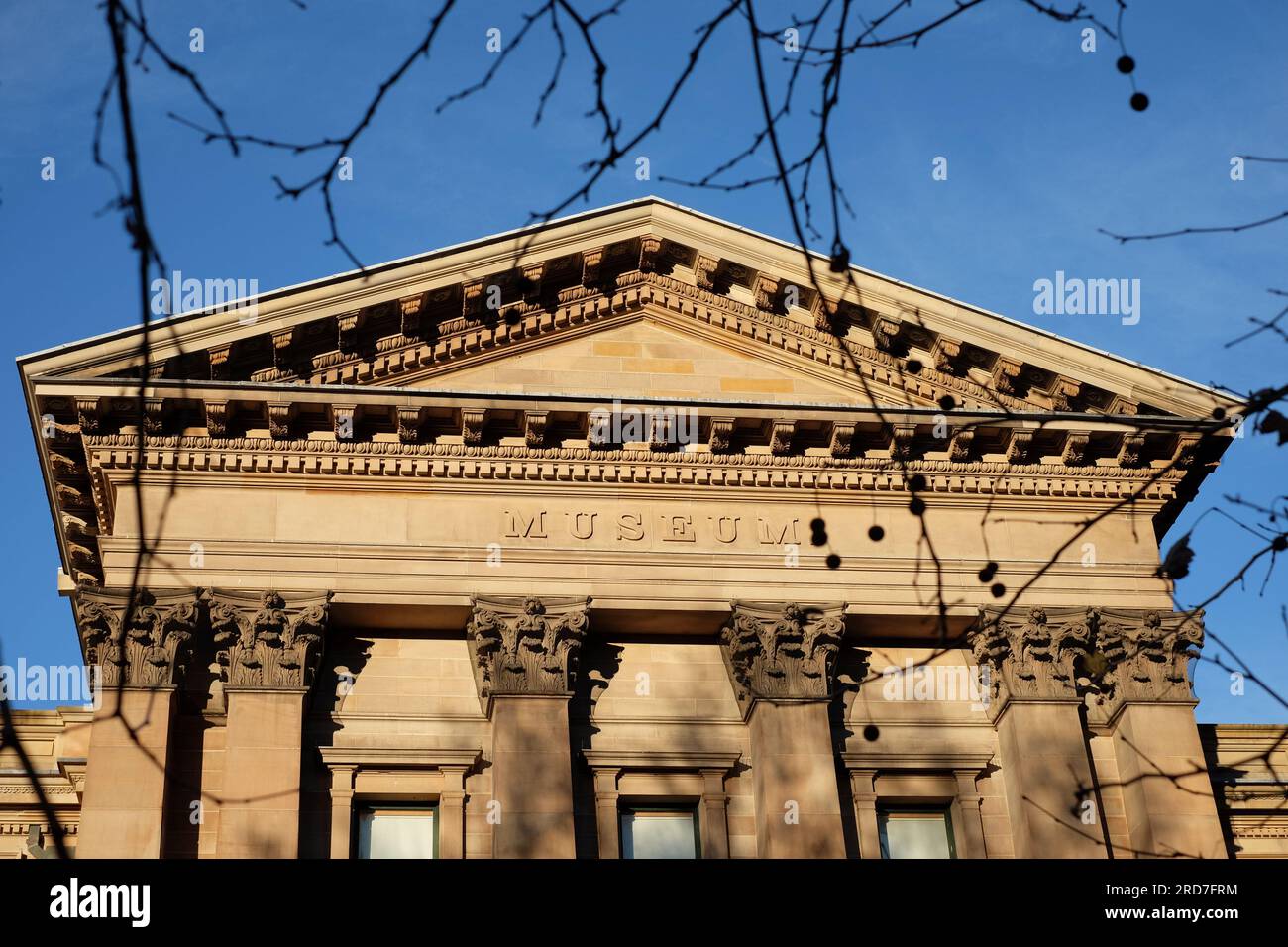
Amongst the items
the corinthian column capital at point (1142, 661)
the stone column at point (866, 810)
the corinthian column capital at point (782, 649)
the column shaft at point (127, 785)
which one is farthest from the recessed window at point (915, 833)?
the column shaft at point (127, 785)

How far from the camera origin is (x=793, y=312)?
26.7m

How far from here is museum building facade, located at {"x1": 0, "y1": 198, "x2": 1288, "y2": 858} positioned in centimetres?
2306

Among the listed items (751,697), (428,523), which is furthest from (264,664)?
(751,697)

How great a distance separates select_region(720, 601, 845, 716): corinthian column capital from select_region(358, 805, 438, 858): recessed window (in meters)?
4.66

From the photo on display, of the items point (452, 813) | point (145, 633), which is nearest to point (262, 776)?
point (145, 633)

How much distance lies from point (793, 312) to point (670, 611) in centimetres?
537

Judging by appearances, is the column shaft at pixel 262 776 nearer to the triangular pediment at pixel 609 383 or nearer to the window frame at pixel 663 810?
the triangular pediment at pixel 609 383

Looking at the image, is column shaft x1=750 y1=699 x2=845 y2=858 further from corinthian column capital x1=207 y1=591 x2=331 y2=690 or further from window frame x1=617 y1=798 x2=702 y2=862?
corinthian column capital x1=207 y1=591 x2=331 y2=690

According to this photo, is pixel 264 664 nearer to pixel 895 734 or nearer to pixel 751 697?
Answer: pixel 751 697

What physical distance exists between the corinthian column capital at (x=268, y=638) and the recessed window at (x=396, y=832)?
2.08m

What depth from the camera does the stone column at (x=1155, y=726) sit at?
23.4 meters

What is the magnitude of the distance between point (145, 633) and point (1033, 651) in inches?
481

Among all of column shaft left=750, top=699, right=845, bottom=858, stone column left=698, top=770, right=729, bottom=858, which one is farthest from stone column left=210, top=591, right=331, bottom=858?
column shaft left=750, top=699, right=845, bottom=858

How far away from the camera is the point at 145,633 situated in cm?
2269
